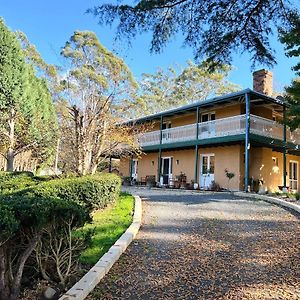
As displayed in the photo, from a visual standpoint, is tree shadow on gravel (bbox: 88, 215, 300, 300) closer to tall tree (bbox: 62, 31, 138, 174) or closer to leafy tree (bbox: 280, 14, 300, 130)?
leafy tree (bbox: 280, 14, 300, 130)

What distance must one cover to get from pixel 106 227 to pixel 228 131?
44.6 feet

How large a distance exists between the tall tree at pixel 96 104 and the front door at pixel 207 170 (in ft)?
19.1

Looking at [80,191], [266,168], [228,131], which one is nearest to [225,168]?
[228,131]

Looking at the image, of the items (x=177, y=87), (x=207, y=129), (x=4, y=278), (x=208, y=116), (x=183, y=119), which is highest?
(x=177, y=87)

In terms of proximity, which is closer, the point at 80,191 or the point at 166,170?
the point at 80,191

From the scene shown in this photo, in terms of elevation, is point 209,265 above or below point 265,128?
below

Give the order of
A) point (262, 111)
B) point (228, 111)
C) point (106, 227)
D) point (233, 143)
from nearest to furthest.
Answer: point (106, 227), point (233, 143), point (228, 111), point (262, 111)

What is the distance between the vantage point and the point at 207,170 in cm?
2259

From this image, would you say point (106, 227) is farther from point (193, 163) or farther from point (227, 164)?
point (193, 163)

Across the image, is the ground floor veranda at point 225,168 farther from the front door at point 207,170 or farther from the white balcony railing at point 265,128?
the white balcony railing at point 265,128

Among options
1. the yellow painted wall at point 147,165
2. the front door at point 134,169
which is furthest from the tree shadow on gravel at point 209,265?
the front door at point 134,169

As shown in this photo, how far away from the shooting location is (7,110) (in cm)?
1962

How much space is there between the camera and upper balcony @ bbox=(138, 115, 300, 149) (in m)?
19.1

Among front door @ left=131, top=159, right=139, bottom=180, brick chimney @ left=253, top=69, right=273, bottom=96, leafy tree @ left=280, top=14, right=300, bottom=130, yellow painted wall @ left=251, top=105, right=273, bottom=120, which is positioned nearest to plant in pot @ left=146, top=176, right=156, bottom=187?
front door @ left=131, top=159, right=139, bottom=180
